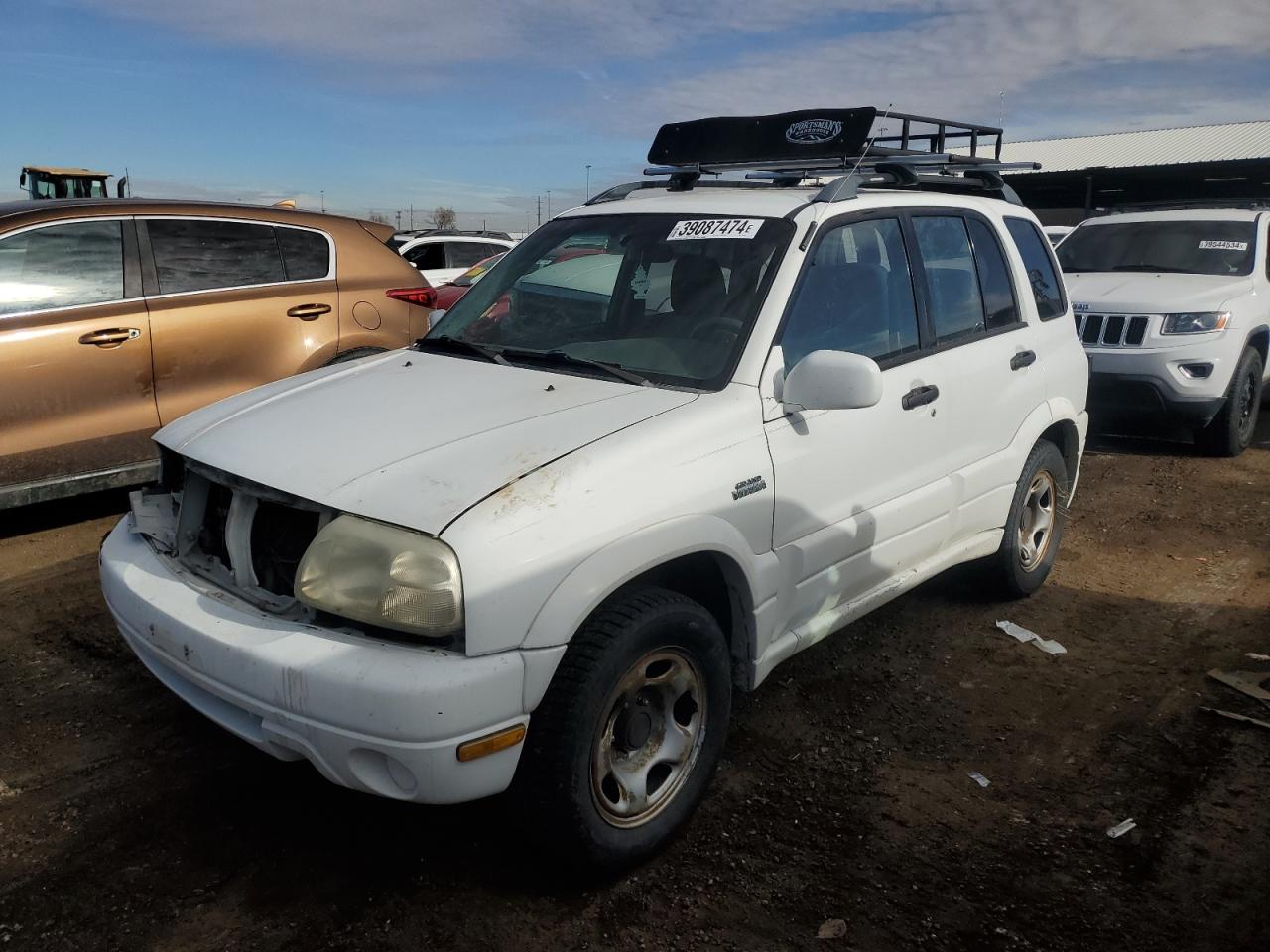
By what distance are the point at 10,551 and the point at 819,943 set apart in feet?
15.2

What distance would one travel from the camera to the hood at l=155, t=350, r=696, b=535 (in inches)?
100

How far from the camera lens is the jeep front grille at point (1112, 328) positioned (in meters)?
7.77

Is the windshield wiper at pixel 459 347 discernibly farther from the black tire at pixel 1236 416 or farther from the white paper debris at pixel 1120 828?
the black tire at pixel 1236 416

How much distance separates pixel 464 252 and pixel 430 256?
0.56m

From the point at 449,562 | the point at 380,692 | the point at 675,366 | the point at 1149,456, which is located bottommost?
the point at 1149,456

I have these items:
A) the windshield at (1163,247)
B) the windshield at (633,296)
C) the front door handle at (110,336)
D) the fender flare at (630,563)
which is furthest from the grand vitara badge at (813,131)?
the windshield at (1163,247)

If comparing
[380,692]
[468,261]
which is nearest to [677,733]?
[380,692]

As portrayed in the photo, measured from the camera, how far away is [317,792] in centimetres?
324

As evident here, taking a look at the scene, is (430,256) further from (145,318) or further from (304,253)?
(145,318)

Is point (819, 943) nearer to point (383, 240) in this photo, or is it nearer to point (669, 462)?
point (669, 462)

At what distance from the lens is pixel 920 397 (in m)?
3.72

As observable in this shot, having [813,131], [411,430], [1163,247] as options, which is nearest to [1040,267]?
[813,131]

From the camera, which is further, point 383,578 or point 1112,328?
point 1112,328

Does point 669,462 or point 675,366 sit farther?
point 675,366
